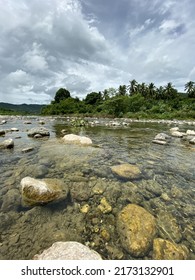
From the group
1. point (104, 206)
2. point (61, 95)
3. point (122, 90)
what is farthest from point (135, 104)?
point (104, 206)

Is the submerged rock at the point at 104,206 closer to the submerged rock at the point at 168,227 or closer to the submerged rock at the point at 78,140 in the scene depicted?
the submerged rock at the point at 168,227

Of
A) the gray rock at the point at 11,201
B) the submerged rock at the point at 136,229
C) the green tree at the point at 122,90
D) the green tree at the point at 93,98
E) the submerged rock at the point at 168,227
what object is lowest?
the submerged rock at the point at 168,227

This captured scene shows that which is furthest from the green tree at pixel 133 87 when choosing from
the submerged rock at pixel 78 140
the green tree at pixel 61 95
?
the submerged rock at pixel 78 140

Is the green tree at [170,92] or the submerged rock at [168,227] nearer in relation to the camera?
the submerged rock at [168,227]

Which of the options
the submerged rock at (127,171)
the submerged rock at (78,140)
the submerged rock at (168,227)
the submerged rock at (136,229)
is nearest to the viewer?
the submerged rock at (136,229)

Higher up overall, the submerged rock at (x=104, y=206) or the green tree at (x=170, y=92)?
the green tree at (x=170, y=92)

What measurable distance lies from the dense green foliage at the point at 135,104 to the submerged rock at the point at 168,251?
1761 inches

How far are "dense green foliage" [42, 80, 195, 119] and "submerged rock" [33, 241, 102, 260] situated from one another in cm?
4554

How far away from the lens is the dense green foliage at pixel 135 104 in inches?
2003

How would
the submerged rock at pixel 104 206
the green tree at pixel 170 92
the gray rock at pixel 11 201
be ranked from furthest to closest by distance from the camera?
the green tree at pixel 170 92 → the submerged rock at pixel 104 206 → the gray rock at pixel 11 201
